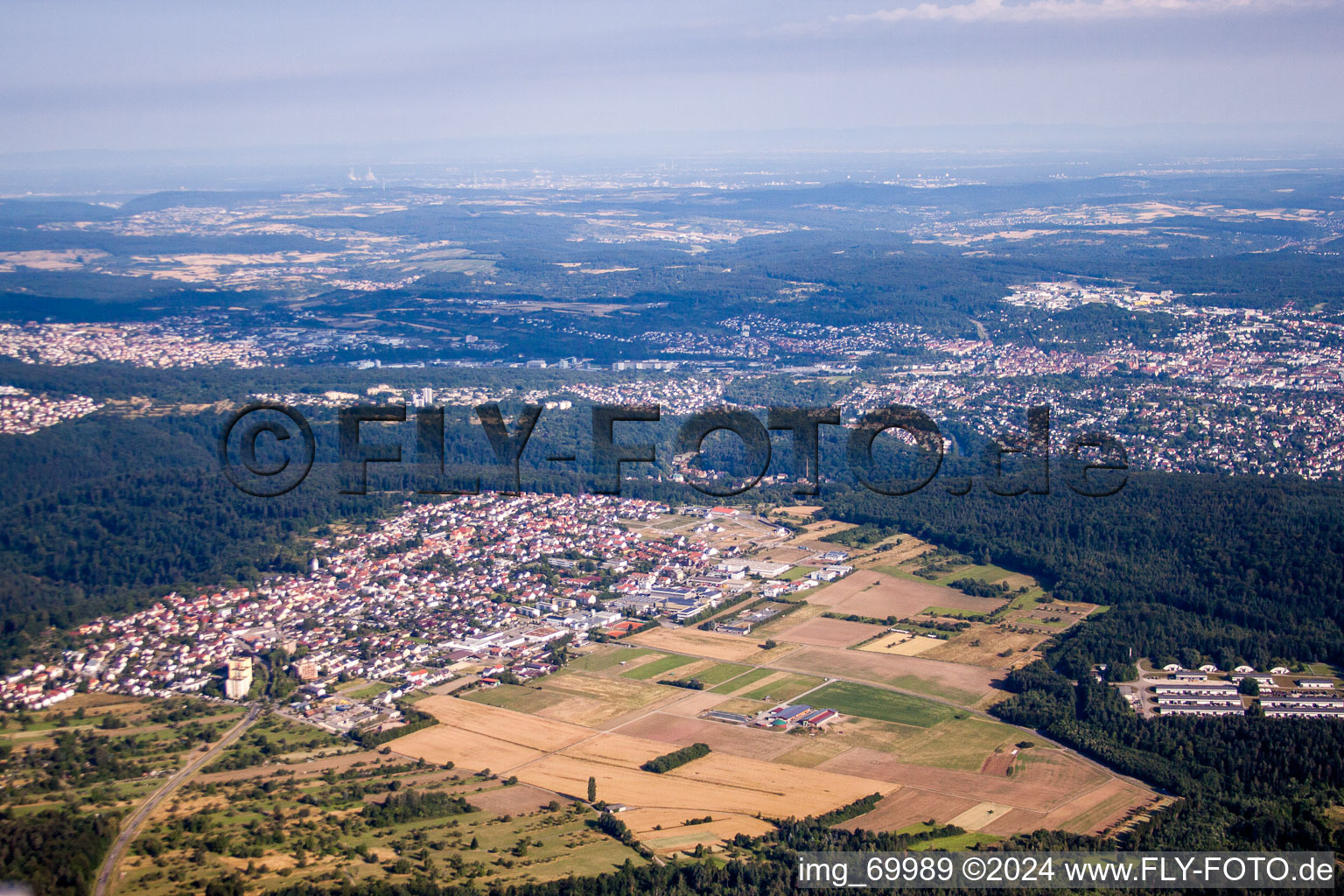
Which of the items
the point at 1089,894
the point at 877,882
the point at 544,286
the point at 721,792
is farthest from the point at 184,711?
the point at 544,286

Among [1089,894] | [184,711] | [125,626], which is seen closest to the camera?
[1089,894]

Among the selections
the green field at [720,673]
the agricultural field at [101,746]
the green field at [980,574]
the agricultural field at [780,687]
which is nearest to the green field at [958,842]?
the agricultural field at [780,687]

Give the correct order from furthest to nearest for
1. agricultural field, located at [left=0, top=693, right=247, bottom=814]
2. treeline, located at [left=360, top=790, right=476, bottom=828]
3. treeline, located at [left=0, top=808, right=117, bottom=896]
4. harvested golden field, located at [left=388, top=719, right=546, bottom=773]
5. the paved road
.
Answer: harvested golden field, located at [left=388, top=719, right=546, bottom=773] < agricultural field, located at [left=0, top=693, right=247, bottom=814] < treeline, located at [left=360, top=790, right=476, bottom=828] < the paved road < treeline, located at [left=0, top=808, right=117, bottom=896]

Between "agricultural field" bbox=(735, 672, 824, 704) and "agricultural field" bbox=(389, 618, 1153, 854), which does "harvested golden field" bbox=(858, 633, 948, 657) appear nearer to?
"agricultural field" bbox=(389, 618, 1153, 854)

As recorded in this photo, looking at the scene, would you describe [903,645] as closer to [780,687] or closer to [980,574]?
[780,687]

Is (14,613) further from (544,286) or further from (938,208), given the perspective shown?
(938,208)

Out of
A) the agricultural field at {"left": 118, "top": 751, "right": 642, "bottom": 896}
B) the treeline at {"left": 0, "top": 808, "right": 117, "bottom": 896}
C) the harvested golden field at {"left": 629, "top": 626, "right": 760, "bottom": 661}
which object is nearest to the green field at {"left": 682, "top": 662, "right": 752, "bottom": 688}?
the harvested golden field at {"left": 629, "top": 626, "right": 760, "bottom": 661}
